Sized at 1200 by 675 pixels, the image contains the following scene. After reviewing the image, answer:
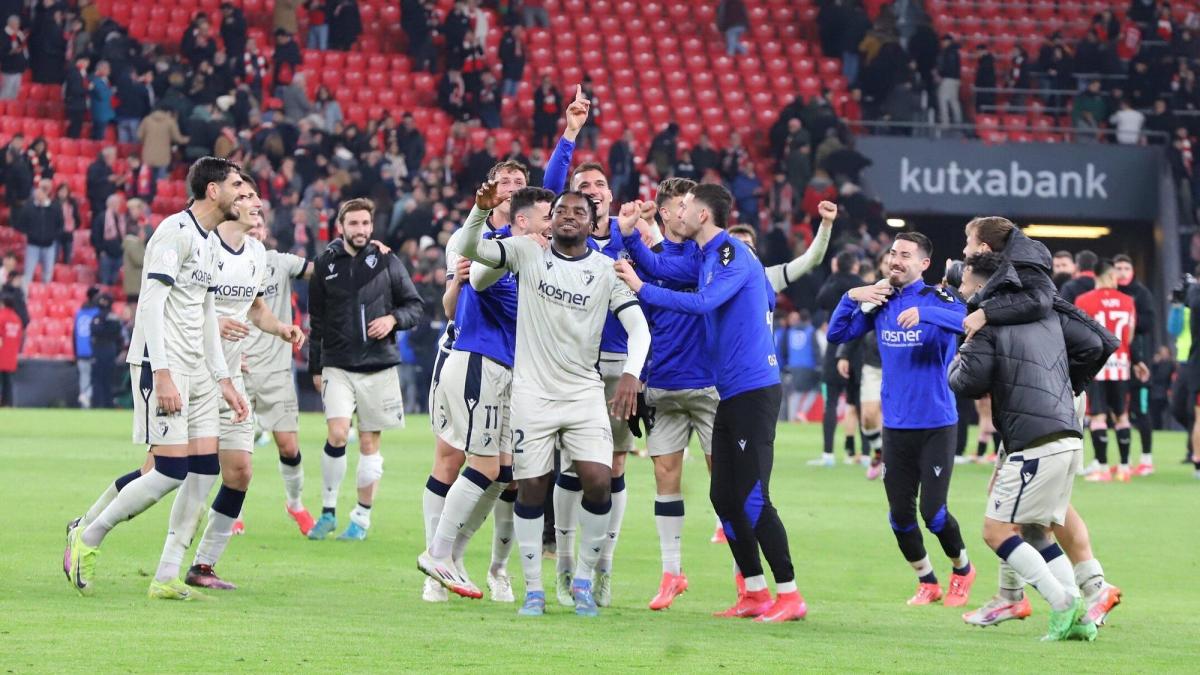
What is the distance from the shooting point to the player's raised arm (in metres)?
9.81

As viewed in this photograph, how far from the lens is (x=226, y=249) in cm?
1031

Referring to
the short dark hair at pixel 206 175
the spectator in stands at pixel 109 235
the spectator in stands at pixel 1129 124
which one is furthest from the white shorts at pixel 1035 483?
the spectator in stands at pixel 1129 124

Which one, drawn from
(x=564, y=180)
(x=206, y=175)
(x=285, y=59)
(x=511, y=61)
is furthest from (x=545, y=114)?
(x=206, y=175)

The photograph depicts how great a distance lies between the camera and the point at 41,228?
94.4ft

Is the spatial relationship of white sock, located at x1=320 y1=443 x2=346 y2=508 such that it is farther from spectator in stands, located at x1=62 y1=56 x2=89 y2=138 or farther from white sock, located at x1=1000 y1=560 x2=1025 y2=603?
spectator in stands, located at x1=62 y1=56 x2=89 y2=138

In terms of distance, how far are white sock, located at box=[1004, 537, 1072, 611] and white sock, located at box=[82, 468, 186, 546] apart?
4.15 metres

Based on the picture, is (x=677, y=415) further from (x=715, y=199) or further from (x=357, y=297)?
(x=357, y=297)

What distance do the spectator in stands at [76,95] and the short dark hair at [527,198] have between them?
75.8 ft

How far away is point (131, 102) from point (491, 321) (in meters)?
22.3

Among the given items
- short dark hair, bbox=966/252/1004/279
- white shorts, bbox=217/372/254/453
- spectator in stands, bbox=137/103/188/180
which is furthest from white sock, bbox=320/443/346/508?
spectator in stands, bbox=137/103/188/180

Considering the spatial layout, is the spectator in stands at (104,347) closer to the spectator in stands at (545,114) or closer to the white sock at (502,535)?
the spectator in stands at (545,114)

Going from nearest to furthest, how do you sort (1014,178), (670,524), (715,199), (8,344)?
(715,199) < (670,524) < (8,344) < (1014,178)

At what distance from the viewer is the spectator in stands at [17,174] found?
28.9 m

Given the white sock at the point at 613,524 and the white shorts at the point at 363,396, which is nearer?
the white sock at the point at 613,524
